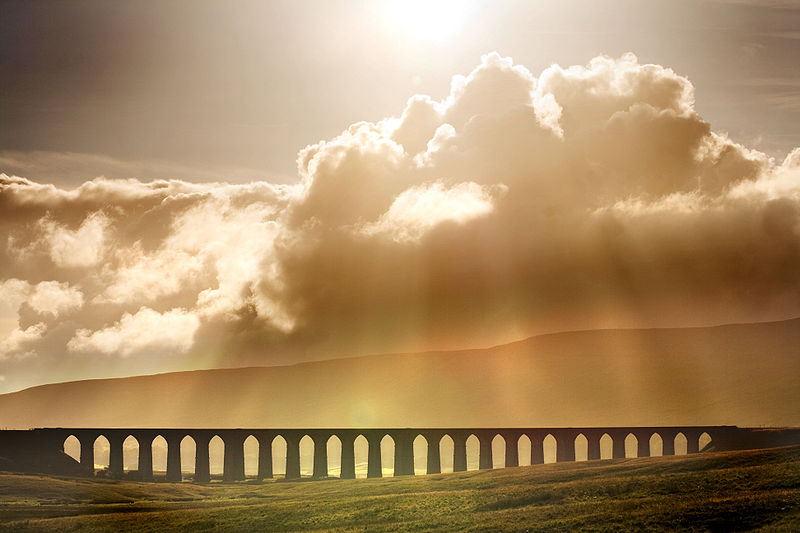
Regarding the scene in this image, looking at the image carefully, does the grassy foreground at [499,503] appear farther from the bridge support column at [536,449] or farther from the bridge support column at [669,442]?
the bridge support column at [669,442]

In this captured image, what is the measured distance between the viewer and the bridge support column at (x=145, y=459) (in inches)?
5433

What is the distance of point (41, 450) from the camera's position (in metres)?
131

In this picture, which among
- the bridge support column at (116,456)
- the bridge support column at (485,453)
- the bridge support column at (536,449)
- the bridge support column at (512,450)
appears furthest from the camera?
the bridge support column at (536,449)

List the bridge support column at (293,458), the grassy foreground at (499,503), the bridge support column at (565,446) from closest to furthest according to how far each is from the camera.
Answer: the grassy foreground at (499,503) < the bridge support column at (293,458) < the bridge support column at (565,446)

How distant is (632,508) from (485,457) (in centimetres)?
8410

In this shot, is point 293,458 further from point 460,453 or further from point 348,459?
point 460,453

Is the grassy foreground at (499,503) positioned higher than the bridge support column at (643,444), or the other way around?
the grassy foreground at (499,503)

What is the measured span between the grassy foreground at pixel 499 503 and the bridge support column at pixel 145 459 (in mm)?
32335

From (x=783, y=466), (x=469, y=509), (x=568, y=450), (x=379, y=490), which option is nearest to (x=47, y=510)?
(x=379, y=490)

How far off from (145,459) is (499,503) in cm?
8317

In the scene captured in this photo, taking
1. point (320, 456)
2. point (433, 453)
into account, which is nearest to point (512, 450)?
point (433, 453)

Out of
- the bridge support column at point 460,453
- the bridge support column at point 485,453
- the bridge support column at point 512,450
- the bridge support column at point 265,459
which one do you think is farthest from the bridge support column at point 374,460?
the bridge support column at point 512,450

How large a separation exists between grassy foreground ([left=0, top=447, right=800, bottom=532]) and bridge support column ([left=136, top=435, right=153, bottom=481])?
32.3 metres

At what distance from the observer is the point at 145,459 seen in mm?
140750
